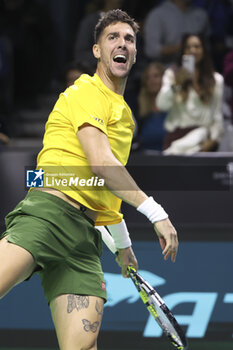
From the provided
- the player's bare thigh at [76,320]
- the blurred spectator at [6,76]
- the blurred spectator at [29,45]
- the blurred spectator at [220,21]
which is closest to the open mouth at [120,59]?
the player's bare thigh at [76,320]

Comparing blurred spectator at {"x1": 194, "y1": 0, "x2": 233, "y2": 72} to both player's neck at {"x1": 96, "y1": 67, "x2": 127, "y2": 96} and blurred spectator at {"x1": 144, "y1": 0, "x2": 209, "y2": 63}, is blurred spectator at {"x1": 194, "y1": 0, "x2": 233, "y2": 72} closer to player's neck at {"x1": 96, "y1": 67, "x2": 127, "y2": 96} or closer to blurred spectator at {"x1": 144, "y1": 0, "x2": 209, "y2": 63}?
blurred spectator at {"x1": 144, "y1": 0, "x2": 209, "y2": 63}

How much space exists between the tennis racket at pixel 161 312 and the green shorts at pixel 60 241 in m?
0.20

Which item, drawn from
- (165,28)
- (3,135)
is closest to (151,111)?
(165,28)

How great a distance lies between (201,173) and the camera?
5.62 meters

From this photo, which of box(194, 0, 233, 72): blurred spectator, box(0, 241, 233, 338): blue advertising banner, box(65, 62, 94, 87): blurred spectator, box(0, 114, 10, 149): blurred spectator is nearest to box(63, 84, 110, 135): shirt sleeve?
Result: box(0, 241, 233, 338): blue advertising banner

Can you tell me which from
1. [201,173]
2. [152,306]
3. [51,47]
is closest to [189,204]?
[201,173]

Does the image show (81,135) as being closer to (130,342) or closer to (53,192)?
(53,192)

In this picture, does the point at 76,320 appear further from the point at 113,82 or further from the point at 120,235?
the point at 113,82

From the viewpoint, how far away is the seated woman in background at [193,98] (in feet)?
21.3

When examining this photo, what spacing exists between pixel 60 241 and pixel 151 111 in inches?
126

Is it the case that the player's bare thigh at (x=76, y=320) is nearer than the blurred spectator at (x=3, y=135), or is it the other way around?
the player's bare thigh at (x=76, y=320)

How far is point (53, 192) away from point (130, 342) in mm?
1907

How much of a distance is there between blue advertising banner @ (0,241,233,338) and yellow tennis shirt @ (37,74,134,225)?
5.37 feet

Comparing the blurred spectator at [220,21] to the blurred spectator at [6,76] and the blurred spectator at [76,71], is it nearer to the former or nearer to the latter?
the blurred spectator at [76,71]
